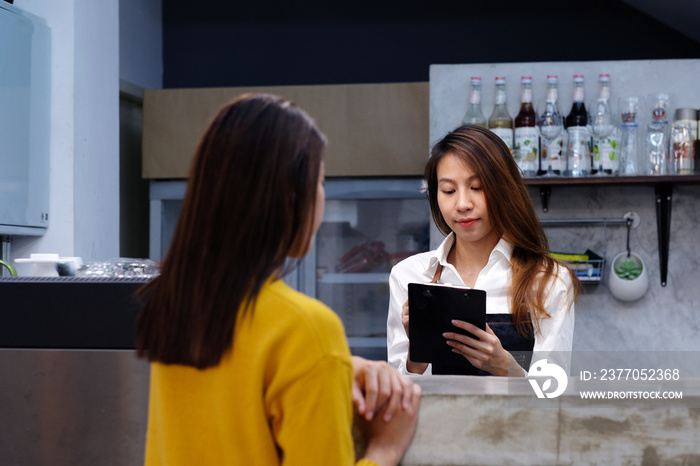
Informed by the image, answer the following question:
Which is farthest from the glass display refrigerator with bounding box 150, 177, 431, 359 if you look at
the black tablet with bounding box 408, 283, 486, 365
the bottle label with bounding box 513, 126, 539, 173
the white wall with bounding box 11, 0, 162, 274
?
the black tablet with bounding box 408, 283, 486, 365

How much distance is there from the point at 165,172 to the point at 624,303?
1.96 meters

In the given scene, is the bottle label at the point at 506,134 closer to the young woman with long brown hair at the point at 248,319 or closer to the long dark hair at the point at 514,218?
the long dark hair at the point at 514,218

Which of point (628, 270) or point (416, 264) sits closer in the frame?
point (416, 264)

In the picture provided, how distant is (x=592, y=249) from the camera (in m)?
2.69

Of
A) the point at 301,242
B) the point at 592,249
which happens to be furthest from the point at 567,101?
the point at 301,242

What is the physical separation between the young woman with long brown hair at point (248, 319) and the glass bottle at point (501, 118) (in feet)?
6.33

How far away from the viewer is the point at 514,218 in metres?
1.53

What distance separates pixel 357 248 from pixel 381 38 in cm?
122

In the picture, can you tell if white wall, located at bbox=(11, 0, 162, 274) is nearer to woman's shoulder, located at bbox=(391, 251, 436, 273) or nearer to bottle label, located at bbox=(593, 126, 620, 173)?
woman's shoulder, located at bbox=(391, 251, 436, 273)

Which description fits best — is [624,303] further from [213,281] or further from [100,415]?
[213,281]

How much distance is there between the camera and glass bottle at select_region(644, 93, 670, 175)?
8.27 feet

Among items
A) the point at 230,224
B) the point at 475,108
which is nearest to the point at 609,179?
the point at 475,108

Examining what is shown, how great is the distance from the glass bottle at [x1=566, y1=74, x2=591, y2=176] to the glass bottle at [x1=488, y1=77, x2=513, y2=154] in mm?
200

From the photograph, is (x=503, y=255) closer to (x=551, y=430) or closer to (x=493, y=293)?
(x=493, y=293)
